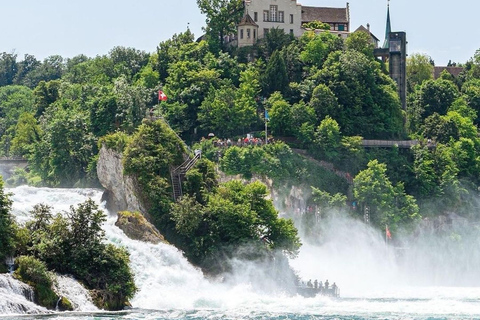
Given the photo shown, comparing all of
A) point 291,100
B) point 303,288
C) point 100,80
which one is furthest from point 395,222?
point 100,80

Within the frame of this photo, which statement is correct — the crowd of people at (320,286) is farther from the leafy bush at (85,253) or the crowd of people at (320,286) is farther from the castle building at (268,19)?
the castle building at (268,19)

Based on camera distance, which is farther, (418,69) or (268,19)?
(418,69)

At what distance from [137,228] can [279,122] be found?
39042mm

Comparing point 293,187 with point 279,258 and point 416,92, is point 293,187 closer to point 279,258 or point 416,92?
point 279,258

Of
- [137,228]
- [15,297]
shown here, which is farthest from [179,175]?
[15,297]

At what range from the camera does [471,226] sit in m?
156

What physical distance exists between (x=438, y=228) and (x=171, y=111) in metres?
31.0

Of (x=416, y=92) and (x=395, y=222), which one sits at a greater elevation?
(x=416, y=92)

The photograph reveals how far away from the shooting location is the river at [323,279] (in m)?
102

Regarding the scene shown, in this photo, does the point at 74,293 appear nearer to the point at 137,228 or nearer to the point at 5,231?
the point at 5,231

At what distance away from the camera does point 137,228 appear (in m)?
116

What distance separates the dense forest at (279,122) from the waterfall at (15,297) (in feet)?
96.1

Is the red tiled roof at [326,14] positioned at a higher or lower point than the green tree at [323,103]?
higher

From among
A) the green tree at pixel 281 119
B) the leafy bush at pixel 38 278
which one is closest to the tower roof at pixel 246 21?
the green tree at pixel 281 119
